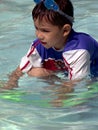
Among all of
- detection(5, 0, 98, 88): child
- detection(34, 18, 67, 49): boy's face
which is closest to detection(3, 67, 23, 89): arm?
detection(5, 0, 98, 88): child

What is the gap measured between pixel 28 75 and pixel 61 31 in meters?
0.55

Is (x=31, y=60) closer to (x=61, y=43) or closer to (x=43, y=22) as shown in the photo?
(x=61, y=43)

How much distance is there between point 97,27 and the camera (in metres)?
5.50

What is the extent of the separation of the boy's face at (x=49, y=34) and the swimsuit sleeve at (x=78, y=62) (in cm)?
12

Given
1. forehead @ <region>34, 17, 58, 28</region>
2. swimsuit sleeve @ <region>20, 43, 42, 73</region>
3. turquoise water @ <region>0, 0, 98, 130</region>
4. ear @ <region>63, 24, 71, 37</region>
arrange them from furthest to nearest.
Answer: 1. swimsuit sleeve @ <region>20, 43, 42, 73</region>
2. ear @ <region>63, 24, 71, 37</region>
3. forehead @ <region>34, 17, 58, 28</region>
4. turquoise water @ <region>0, 0, 98, 130</region>

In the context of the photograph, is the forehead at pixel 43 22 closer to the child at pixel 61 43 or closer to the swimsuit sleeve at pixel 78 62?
the child at pixel 61 43

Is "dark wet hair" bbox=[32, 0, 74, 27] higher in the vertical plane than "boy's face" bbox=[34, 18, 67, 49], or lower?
higher

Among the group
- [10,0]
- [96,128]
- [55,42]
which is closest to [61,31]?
[55,42]

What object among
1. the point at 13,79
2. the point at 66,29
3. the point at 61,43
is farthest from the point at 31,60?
the point at 66,29

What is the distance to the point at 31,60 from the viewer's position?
3861 millimetres

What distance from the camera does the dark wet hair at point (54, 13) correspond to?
3490mm

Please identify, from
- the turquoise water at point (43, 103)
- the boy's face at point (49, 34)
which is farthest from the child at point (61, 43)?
the turquoise water at point (43, 103)

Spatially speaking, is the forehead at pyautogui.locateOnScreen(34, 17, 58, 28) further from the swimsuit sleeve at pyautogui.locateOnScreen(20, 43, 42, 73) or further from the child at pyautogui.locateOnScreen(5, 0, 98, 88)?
the swimsuit sleeve at pyautogui.locateOnScreen(20, 43, 42, 73)

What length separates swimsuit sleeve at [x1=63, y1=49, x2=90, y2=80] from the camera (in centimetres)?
352
